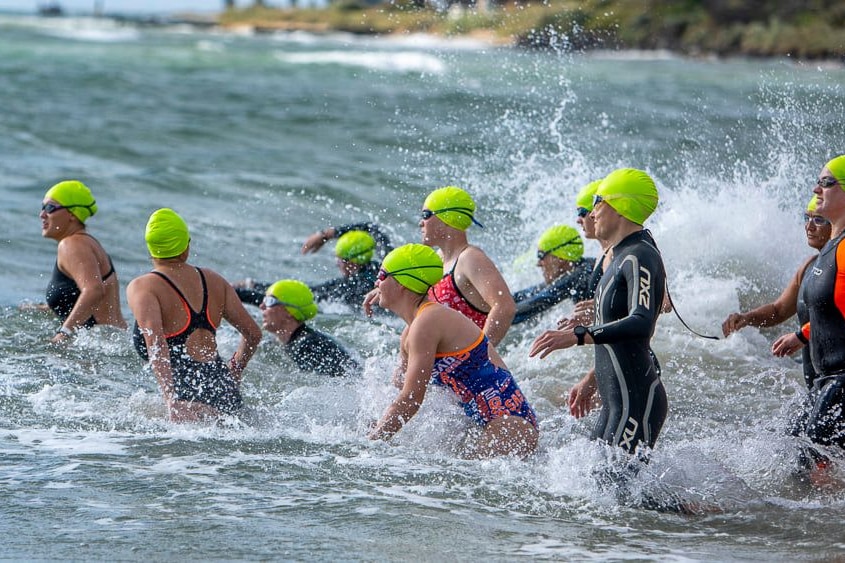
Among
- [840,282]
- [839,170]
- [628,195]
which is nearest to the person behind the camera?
[628,195]

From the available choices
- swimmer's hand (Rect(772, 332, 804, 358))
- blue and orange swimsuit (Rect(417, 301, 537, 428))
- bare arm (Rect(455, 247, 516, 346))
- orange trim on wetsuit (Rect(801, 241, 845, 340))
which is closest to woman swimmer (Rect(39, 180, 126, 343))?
bare arm (Rect(455, 247, 516, 346))

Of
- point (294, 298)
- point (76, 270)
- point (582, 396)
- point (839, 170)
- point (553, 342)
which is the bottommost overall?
point (582, 396)

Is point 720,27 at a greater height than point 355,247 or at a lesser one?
greater

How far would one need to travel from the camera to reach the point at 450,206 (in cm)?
780

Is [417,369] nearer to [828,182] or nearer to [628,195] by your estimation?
[628,195]

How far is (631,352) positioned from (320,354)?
3455mm

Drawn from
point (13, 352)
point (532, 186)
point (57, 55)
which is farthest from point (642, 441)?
point (57, 55)

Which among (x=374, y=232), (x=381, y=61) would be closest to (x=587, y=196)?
(x=374, y=232)

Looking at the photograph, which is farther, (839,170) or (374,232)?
(374,232)

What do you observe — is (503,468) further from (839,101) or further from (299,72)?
(299,72)

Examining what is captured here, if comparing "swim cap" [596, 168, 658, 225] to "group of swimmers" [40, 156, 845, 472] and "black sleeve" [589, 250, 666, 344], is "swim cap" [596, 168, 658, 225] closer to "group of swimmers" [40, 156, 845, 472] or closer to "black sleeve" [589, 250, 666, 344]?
"group of swimmers" [40, 156, 845, 472]

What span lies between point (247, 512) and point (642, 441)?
82.1 inches

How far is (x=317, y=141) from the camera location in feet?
88.8

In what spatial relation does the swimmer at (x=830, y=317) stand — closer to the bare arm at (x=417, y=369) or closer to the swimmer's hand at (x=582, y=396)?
the swimmer's hand at (x=582, y=396)
